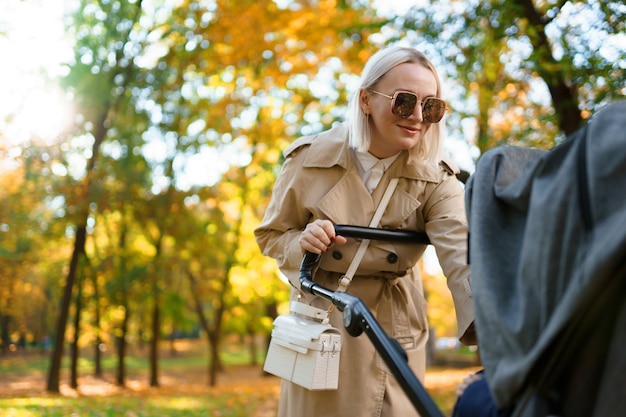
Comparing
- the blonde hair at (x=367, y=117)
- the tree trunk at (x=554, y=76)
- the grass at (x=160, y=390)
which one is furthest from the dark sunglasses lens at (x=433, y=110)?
the grass at (x=160, y=390)

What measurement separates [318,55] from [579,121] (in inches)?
269

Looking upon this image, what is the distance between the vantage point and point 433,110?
2.52 m

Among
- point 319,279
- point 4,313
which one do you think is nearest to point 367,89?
point 319,279

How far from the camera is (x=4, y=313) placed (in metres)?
17.5

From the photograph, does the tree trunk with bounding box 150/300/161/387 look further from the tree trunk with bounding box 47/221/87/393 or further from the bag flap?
the bag flap

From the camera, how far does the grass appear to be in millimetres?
9789

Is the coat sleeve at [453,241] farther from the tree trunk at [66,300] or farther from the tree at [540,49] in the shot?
the tree trunk at [66,300]

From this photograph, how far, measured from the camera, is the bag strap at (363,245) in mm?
2484

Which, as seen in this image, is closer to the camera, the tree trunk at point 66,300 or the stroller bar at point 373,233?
the stroller bar at point 373,233

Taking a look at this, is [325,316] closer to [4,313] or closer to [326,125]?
[326,125]

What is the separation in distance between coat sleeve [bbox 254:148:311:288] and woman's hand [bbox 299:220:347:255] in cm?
20

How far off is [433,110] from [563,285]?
1.22m

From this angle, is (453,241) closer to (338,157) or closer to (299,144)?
(338,157)

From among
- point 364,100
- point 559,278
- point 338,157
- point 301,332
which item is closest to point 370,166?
point 338,157
